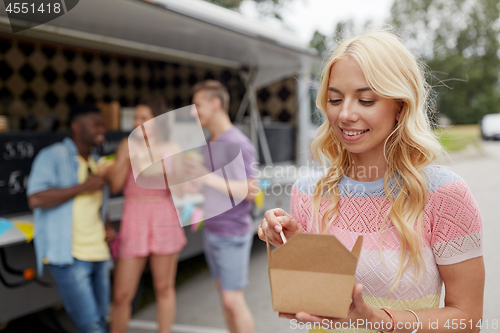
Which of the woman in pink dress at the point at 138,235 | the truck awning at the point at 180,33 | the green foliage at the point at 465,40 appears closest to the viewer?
the woman in pink dress at the point at 138,235

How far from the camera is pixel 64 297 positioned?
223 cm

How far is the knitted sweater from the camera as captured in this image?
3.51 ft

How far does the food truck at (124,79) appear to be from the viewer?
2492 millimetres

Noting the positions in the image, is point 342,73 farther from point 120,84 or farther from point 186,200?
point 120,84

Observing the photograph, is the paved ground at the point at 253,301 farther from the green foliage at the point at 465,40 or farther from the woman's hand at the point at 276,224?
the green foliage at the point at 465,40

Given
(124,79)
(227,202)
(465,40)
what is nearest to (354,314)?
(227,202)

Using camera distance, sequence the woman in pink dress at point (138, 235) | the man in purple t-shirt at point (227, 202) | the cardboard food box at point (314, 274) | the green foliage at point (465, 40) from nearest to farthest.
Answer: the cardboard food box at point (314, 274) < the man in purple t-shirt at point (227, 202) < the woman in pink dress at point (138, 235) < the green foliage at point (465, 40)

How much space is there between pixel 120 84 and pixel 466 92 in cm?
3246

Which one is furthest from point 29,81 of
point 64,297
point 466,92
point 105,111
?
point 466,92

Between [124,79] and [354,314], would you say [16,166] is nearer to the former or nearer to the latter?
[354,314]

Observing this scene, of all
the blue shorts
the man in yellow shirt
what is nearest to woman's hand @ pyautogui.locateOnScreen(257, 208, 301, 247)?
the blue shorts

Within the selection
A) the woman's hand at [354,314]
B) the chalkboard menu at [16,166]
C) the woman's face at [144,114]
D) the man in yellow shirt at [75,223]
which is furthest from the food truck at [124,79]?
the woman's hand at [354,314]

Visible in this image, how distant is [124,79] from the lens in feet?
21.6

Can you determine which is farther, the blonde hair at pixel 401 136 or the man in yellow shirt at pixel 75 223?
the man in yellow shirt at pixel 75 223
